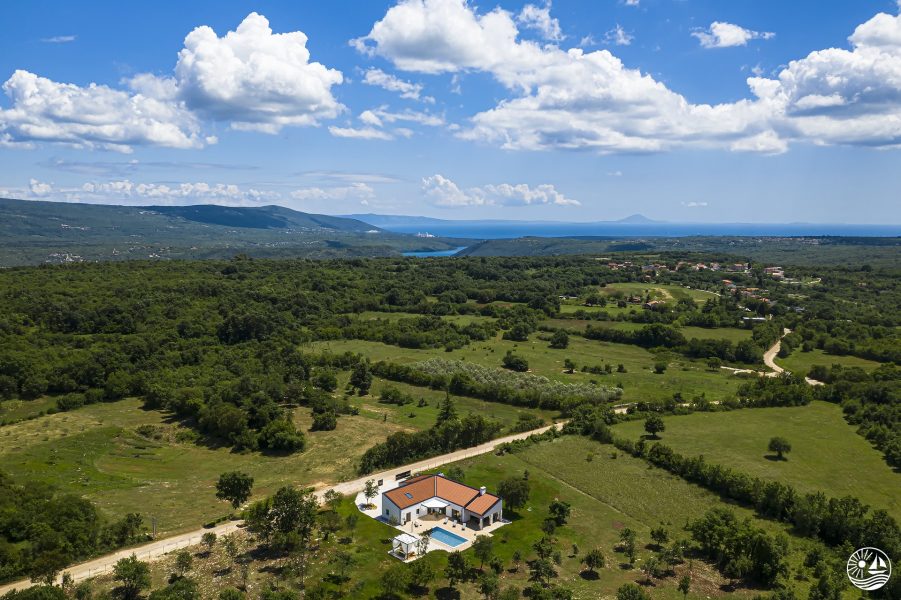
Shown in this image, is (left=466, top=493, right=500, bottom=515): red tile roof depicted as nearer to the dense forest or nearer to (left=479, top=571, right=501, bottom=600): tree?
(left=479, top=571, right=501, bottom=600): tree

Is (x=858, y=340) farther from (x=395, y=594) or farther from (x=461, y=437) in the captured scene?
(x=395, y=594)

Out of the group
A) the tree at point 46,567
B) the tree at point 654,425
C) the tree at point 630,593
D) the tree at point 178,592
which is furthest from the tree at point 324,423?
the tree at point 630,593

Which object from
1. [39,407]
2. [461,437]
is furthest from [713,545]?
[39,407]

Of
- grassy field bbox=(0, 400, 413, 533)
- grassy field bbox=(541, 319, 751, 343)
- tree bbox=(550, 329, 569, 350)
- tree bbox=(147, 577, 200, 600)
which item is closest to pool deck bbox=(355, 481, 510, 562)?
grassy field bbox=(0, 400, 413, 533)

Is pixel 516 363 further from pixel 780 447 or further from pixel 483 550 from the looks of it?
pixel 483 550

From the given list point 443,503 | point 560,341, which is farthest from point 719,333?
point 443,503

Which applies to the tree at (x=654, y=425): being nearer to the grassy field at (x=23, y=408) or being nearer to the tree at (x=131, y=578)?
the tree at (x=131, y=578)
